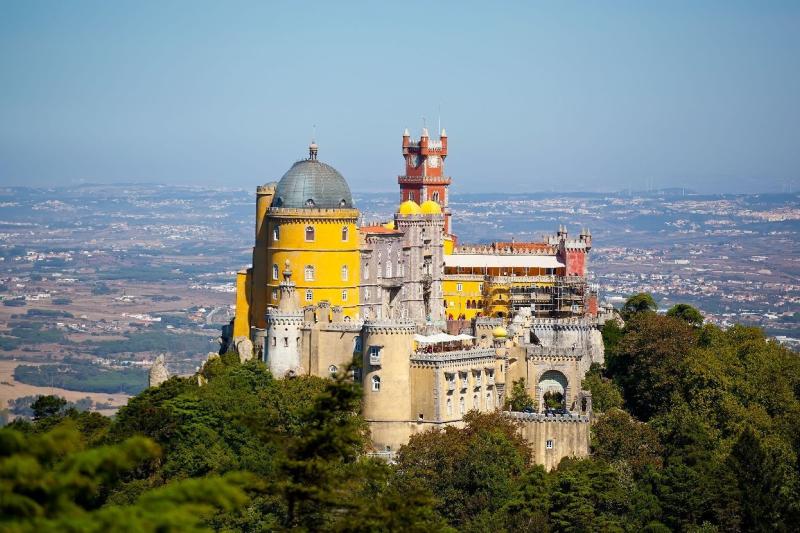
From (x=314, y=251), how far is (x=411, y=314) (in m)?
9.70

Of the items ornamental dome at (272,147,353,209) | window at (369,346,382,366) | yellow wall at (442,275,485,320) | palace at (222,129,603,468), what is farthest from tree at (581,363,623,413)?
ornamental dome at (272,147,353,209)

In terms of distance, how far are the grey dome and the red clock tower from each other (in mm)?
25928

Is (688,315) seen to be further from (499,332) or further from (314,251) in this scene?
(314,251)

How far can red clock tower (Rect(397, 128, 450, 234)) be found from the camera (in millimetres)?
114750

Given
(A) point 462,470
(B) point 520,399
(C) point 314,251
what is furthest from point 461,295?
(A) point 462,470

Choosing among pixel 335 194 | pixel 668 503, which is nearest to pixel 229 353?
pixel 335 194

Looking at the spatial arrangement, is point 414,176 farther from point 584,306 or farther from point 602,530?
point 602,530

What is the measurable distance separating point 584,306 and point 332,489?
61.3 metres

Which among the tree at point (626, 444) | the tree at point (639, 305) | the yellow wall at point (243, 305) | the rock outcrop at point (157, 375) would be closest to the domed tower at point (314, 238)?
the yellow wall at point (243, 305)

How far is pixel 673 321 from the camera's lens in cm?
9200

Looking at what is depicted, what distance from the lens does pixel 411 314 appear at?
94000 mm

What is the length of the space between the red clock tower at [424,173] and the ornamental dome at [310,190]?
85.0 feet

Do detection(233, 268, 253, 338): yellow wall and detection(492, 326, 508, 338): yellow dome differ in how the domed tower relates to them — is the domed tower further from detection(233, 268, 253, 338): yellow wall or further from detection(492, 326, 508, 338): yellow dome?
detection(492, 326, 508, 338): yellow dome

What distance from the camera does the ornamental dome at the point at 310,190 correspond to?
87375 millimetres
